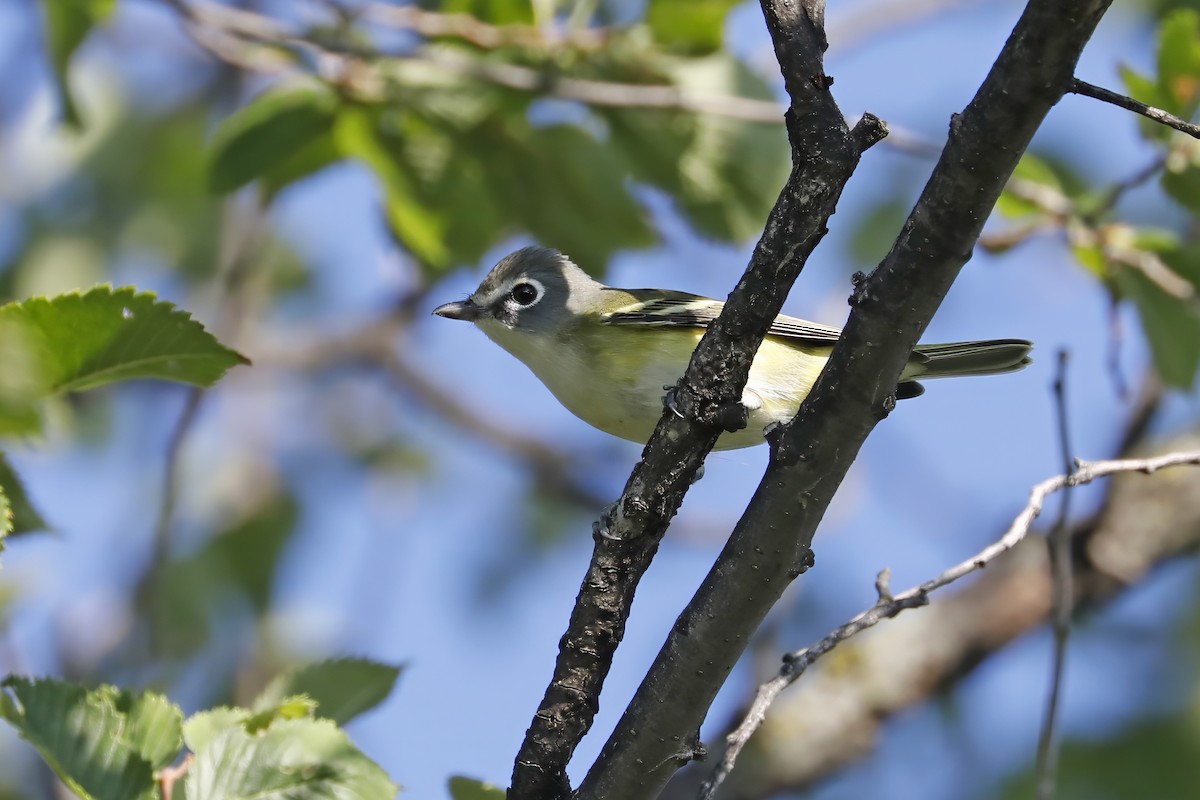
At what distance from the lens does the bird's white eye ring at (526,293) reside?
17.7ft

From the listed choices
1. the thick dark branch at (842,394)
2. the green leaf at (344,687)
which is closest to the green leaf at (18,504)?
the green leaf at (344,687)

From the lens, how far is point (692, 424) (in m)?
2.68

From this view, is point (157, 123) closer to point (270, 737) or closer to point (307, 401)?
point (307, 401)

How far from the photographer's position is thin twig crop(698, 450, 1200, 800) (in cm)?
278

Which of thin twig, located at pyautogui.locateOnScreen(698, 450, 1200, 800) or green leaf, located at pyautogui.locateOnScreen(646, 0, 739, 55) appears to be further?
green leaf, located at pyautogui.locateOnScreen(646, 0, 739, 55)

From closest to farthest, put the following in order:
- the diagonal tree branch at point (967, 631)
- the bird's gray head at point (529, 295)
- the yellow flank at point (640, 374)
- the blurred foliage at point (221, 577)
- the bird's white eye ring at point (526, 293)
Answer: the yellow flank at point (640, 374), the bird's gray head at point (529, 295), the bird's white eye ring at point (526, 293), the diagonal tree branch at point (967, 631), the blurred foliage at point (221, 577)

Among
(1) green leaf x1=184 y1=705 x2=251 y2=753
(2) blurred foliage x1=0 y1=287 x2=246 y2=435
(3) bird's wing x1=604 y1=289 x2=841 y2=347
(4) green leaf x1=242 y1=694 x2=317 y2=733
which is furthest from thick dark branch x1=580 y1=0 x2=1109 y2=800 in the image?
(3) bird's wing x1=604 y1=289 x2=841 y2=347

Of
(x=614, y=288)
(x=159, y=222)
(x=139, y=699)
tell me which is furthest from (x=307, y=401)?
(x=139, y=699)

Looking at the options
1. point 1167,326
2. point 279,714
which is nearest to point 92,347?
point 279,714

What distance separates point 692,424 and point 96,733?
151cm

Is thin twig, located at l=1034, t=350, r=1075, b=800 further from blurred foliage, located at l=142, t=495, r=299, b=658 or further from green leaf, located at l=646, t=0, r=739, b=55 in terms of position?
blurred foliage, located at l=142, t=495, r=299, b=658

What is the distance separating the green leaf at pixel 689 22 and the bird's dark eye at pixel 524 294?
1.22 m

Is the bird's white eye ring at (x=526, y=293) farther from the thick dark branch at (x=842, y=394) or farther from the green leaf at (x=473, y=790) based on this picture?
the thick dark branch at (x=842, y=394)

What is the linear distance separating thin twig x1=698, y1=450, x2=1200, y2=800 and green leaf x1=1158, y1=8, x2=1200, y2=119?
1396 millimetres
